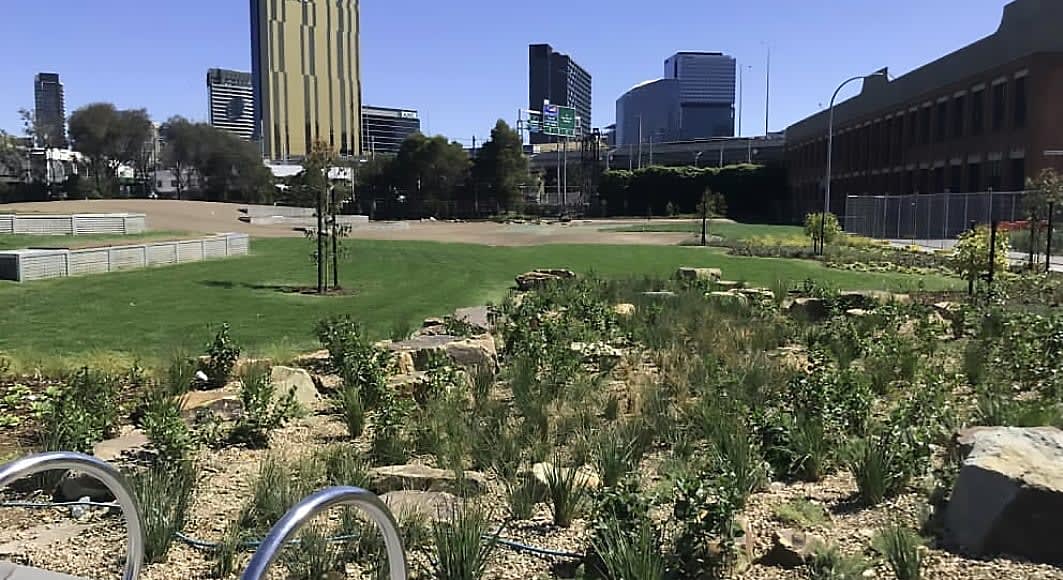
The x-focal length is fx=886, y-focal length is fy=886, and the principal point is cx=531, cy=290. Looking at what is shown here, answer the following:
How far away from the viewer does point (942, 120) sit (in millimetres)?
60219

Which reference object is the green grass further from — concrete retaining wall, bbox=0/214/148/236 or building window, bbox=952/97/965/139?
concrete retaining wall, bbox=0/214/148/236

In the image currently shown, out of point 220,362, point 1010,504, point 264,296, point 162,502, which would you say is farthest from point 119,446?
point 264,296

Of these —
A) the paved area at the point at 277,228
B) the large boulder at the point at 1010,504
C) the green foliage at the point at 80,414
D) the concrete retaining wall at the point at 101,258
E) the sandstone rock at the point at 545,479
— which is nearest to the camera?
the large boulder at the point at 1010,504

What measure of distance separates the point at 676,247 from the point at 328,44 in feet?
430

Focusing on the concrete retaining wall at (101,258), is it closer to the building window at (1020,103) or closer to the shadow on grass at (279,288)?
the shadow on grass at (279,288)

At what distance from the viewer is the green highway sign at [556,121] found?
12281 centimetres

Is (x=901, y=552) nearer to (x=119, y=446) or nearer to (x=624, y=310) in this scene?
(x=119, y=446)

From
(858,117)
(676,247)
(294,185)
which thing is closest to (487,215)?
(858,117)

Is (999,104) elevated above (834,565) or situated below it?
above

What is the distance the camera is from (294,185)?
20234 mm

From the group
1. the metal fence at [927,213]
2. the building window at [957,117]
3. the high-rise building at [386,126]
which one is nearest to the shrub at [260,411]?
the metal fence at [927,213]

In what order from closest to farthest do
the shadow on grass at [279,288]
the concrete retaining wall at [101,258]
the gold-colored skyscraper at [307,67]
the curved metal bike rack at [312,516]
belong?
the curved metal bike rack at [312,516] < the shadow on grass at [279,288] < the concrete retaining wall at [101,258] < the gold-colored skyscraper at [307,67]

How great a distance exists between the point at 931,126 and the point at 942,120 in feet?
4.56

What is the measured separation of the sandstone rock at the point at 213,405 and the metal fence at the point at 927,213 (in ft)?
138
